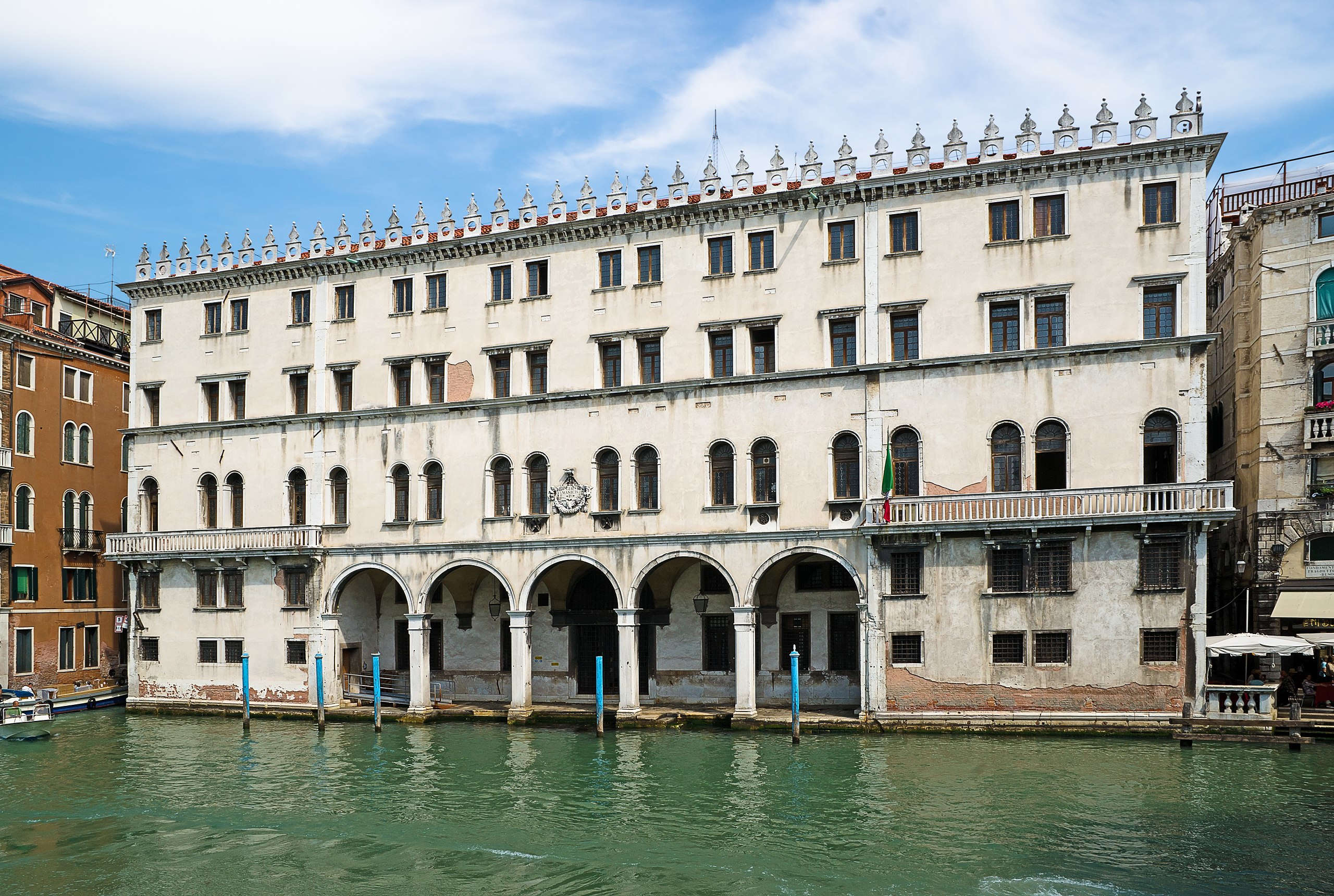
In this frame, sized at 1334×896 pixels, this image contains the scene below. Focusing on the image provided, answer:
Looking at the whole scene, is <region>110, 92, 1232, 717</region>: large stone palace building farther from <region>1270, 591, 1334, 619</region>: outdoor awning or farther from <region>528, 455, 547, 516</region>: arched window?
<region>1270, 591, 1334, 619</region>: outdoor awning

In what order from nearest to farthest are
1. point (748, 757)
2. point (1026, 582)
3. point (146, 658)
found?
1. point (748, 757)
2. point (1026, 582)
3. point (146, 658)

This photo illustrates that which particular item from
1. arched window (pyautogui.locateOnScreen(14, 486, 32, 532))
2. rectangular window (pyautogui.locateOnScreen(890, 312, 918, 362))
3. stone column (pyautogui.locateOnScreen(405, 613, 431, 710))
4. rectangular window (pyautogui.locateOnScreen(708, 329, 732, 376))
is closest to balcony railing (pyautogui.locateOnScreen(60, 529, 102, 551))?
arched window (pyautogui.locateOnScreen(14, 486, 32, 532))

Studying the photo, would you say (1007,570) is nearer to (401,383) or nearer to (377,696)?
(377,696)

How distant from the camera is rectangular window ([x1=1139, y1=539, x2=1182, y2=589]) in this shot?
29969 millimetres

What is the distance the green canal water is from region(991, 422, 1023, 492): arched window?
6566mm

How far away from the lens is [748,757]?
29.0 m

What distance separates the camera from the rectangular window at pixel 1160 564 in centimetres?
2997

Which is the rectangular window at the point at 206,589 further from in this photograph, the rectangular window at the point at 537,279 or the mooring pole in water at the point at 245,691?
the rectangular window at the point at 537,279

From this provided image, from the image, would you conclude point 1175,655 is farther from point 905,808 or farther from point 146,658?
point 146,658

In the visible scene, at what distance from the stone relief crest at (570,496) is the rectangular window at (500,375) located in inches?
142

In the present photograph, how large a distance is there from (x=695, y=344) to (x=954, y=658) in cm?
1142

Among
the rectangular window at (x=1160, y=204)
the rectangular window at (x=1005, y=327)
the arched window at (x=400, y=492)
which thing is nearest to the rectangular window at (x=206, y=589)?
the arched window at (x=400, y=492)

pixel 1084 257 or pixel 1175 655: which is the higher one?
pixel 1084 257

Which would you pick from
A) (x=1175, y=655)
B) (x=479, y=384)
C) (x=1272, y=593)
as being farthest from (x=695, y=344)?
(x=1272, y=593)
